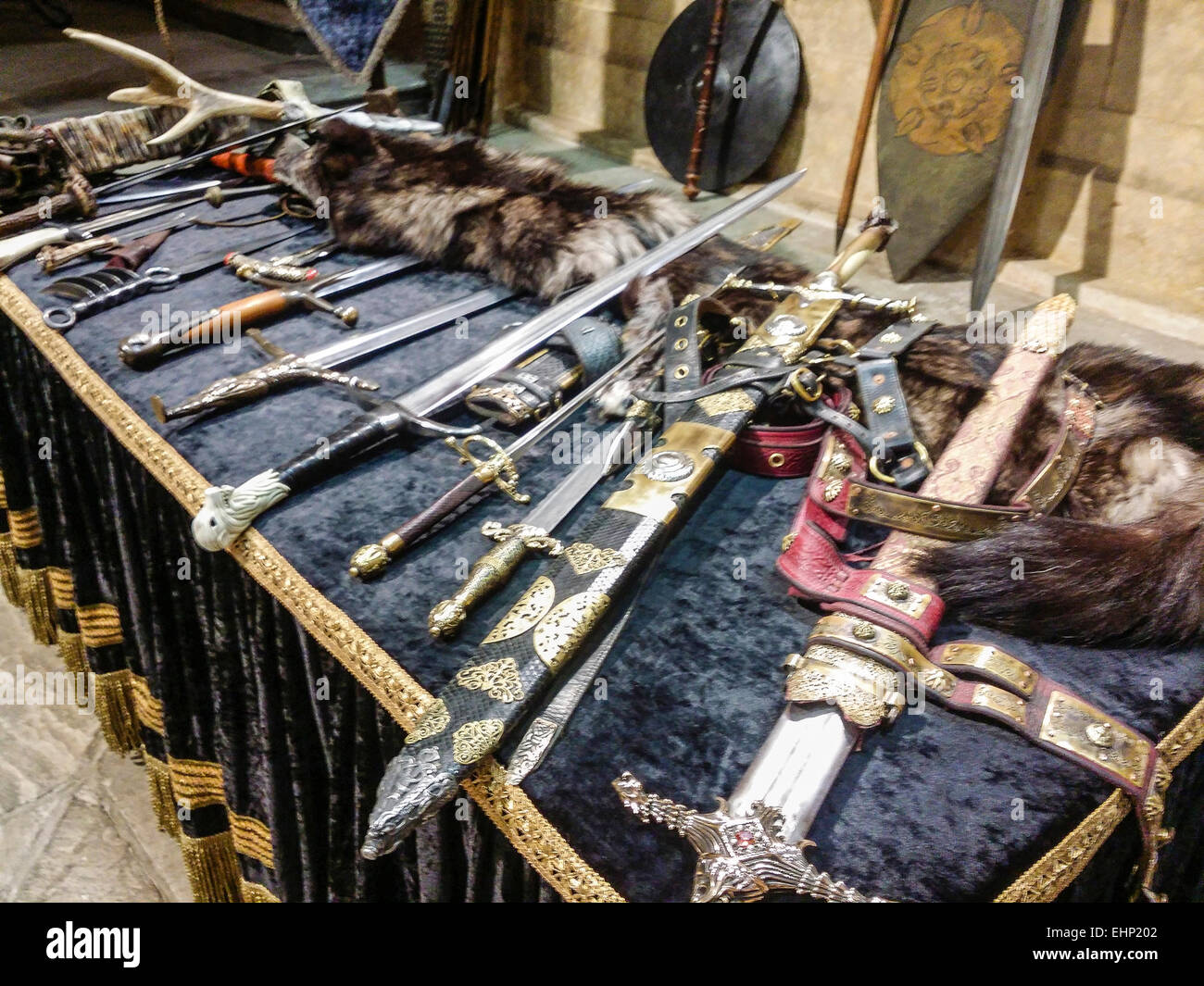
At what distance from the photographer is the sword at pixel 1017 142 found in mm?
2264

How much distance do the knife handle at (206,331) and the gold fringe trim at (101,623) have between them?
0.68 metres

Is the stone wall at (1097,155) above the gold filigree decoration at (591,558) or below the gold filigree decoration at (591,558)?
above

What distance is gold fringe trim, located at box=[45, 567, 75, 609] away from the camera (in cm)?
227

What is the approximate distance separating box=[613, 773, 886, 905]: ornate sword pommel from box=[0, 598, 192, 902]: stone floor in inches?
65.4

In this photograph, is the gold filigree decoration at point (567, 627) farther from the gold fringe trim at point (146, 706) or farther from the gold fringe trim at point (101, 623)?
the gold fringe trim at point (101, 623)

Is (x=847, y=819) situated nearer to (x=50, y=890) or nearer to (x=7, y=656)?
(x=50, y=890)

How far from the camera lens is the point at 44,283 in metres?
2.23

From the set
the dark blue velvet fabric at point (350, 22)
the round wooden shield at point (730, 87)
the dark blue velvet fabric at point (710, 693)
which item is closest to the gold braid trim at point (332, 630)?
the dark blue velvet fabric at point (710, 693)

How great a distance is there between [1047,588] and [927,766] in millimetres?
329

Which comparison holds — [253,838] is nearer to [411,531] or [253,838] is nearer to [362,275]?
[411,531]

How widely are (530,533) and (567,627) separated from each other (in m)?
0.26

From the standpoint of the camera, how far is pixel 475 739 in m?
0.99

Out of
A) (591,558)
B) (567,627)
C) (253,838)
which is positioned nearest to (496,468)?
(591,558)
